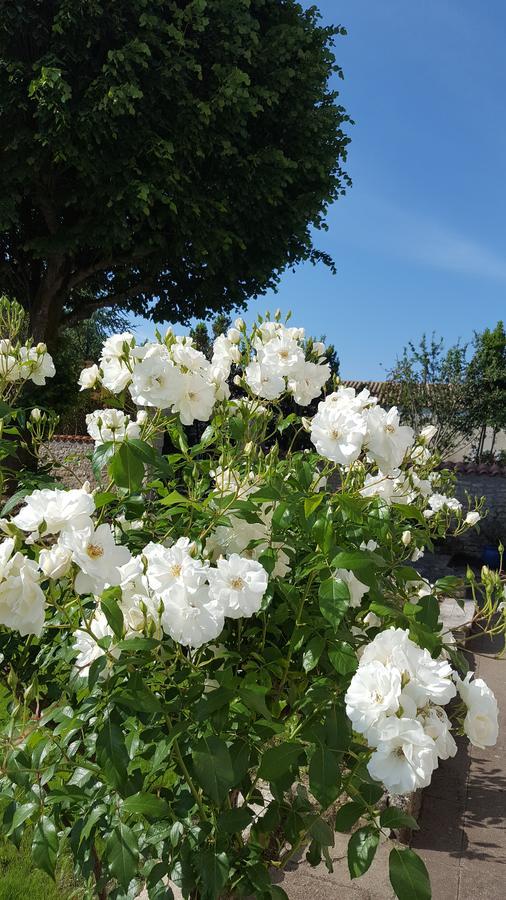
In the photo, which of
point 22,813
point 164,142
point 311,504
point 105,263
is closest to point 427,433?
point 311,504

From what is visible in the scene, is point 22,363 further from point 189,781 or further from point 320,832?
point 320,832

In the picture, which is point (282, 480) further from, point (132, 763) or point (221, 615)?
point (132, 763)

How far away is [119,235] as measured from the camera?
11672mm

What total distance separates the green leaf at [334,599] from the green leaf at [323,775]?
258 mm

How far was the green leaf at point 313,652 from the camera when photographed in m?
1.55

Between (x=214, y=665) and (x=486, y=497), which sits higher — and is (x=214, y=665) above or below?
below

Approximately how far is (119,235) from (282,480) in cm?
1065

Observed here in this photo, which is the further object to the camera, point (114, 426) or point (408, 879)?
point (114, 426)

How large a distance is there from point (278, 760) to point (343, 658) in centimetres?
26

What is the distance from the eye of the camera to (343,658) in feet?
5.04

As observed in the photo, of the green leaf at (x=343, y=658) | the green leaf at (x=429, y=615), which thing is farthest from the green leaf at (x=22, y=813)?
the green leaf at (x=429, y=615)

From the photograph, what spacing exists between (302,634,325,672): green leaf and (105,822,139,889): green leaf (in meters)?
0.50

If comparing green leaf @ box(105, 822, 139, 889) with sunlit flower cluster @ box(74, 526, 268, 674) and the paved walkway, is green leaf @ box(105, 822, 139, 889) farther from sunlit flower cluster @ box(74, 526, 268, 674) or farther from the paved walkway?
the paved walkway

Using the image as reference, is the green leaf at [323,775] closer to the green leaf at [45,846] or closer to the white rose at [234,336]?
the green leaf at [45,846]
